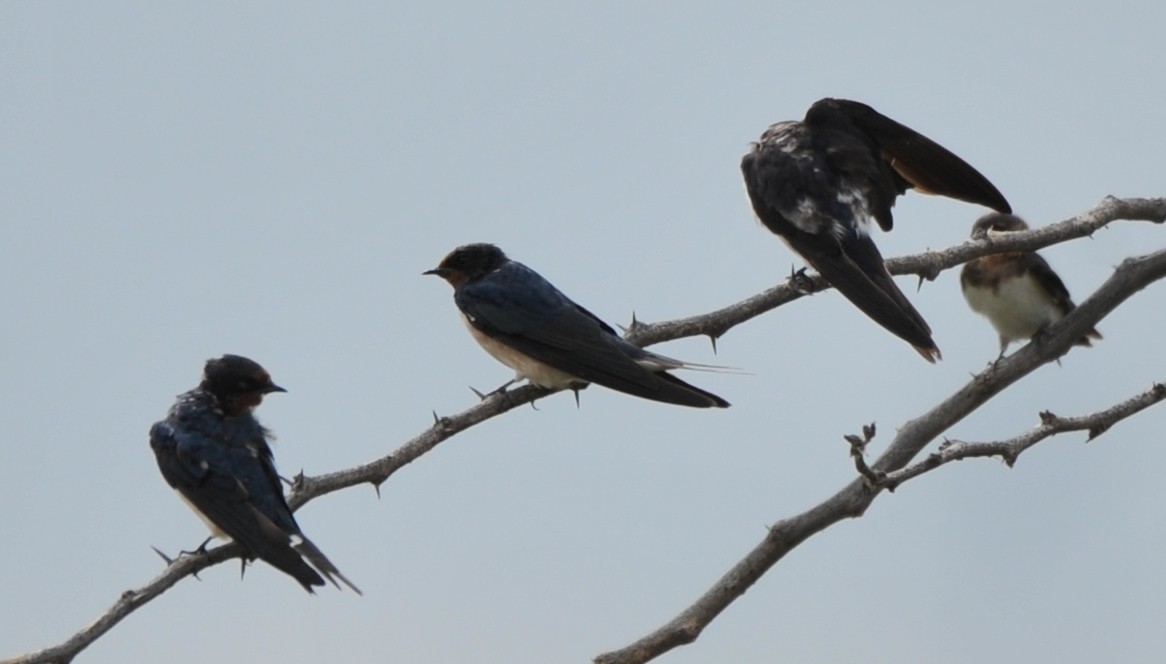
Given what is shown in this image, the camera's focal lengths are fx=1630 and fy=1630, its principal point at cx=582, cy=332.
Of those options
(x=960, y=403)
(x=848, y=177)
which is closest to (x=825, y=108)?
(x=848, y=177)

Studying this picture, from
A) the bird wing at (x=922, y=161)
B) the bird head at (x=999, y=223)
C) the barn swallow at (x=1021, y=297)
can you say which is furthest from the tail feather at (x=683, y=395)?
the bird head at (x=999, y=223)

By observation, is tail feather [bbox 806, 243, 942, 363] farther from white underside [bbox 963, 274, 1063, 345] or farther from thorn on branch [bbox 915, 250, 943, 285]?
white underside [bbox 963, 274, 1063, 345]

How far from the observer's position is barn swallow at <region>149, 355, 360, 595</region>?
5.36 m

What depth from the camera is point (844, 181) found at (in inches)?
270

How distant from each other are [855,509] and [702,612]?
0.54 metres

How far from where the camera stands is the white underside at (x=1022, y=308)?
739cm

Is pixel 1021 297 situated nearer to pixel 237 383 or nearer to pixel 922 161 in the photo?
pixel 922 161

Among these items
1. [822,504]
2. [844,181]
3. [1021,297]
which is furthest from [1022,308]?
[822,504]

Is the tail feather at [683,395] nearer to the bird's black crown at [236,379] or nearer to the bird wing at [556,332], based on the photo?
the bird wing at [556,332]

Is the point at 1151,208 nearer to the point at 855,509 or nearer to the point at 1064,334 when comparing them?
the point at 1064,334

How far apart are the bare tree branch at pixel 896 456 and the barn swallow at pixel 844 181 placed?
62 cm

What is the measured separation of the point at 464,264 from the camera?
705 cm

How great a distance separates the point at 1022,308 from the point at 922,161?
0.85 m

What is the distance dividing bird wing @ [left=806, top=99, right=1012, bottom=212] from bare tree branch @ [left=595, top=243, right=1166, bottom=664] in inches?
55.6
